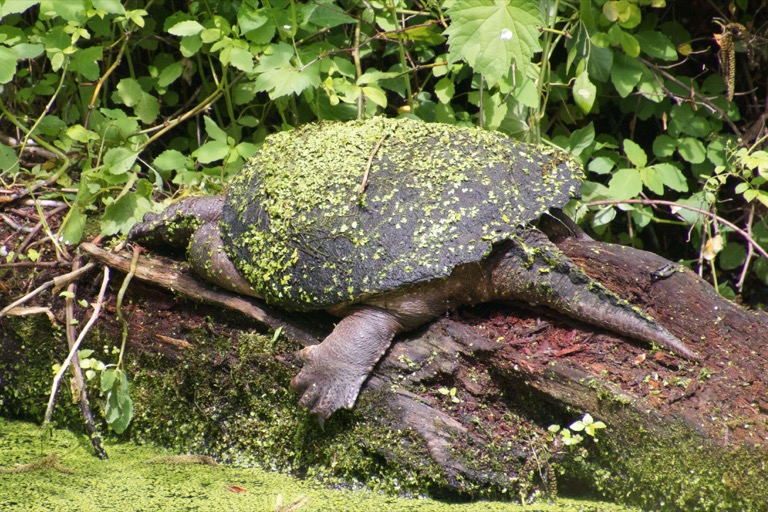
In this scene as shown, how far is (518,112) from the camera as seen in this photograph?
10.2 feet

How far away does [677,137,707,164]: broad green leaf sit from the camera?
10.7 ft

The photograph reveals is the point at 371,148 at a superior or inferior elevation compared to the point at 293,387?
superior

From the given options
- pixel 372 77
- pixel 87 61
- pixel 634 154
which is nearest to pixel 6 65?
pixel 87 61

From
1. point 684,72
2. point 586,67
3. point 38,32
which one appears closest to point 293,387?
point 586,67

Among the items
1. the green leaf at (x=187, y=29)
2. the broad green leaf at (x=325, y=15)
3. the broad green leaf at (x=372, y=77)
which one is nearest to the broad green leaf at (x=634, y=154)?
the broad green leaf at (x=372, y=77)

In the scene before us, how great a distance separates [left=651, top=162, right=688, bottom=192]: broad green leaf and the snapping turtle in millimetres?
912

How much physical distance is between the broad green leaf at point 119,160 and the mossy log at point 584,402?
1.08 meters

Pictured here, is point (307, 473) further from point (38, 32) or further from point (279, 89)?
point (38, 32)

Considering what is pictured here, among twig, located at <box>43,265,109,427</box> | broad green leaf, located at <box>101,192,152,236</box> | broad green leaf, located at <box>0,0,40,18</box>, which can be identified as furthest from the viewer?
broad green leaf, located at <box>101,192,152,236</box>

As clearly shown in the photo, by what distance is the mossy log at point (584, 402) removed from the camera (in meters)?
2.00

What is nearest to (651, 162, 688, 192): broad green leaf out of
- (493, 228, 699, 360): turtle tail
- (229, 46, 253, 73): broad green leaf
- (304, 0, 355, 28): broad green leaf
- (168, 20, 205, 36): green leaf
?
(493, 228, 699, 360): turtle tail

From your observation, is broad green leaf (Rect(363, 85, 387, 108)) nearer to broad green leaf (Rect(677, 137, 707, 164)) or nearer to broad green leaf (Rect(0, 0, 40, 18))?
broad green leaf (Rect(0, 0, 40, 18))

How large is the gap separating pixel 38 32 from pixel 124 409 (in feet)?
5.96

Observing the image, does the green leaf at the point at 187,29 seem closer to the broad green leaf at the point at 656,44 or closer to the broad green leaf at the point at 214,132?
the broad green leaf at the point at 214,132
